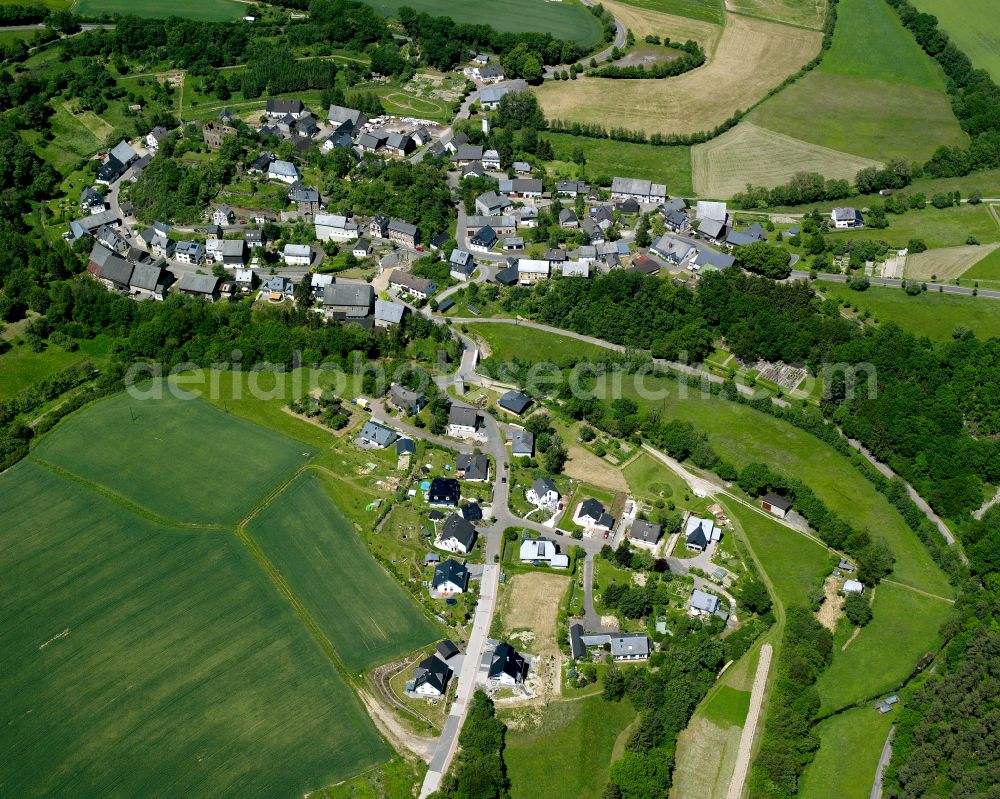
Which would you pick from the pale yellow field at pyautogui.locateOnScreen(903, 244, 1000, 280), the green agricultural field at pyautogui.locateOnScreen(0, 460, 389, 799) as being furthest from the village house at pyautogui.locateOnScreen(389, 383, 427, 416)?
the pale yellow field at pyautogui.locateOnScreen(903, 244, 1000, 280)

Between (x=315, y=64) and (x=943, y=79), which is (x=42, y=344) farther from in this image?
(x=943, y=79)

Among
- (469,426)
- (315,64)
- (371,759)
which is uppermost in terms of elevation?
(315,64)

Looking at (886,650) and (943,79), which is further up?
(943,79)

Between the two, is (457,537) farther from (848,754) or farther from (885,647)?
(885,647)

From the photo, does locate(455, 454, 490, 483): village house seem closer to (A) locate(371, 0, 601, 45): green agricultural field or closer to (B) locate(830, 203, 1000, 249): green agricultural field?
(B) locate(830, 203, 1000, 249): green agricultural field

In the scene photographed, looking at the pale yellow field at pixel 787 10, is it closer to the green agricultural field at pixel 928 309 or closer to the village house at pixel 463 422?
the green agricultural field at pixel 928 309

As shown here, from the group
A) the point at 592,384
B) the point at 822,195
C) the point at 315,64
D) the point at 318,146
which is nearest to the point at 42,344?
the point at 318,146

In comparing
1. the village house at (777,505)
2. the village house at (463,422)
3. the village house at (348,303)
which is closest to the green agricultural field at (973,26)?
the village house at (777,505)

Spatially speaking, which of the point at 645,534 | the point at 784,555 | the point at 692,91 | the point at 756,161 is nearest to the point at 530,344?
the point at 645,534
